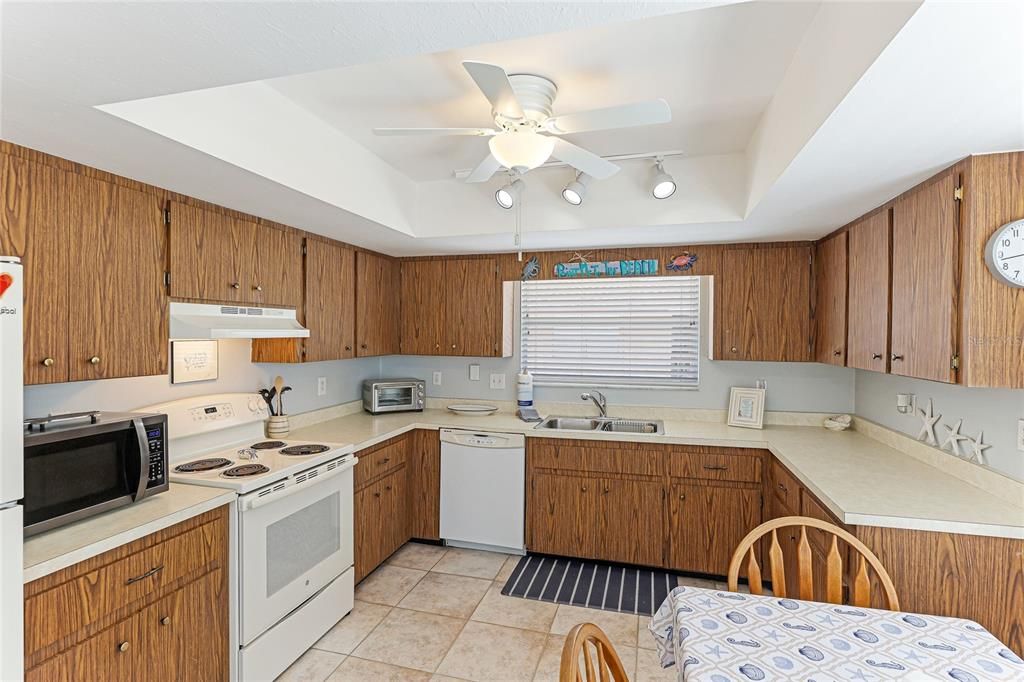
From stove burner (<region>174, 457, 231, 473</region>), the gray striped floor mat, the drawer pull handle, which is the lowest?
the gray striped floor mat

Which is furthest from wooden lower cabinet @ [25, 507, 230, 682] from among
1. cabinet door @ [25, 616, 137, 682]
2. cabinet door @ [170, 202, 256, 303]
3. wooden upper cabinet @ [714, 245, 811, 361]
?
wooden upper cabinet @ [714, 245, 811, 361]

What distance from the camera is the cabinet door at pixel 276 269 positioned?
2684 mm

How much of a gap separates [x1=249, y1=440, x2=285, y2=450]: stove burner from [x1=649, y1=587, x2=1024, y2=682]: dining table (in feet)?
6.92

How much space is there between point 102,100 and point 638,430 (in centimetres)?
331

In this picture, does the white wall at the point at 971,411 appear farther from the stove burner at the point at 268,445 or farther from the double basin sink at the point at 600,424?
the stove burner at the point at 268,445

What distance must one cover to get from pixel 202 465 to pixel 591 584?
2.24 m

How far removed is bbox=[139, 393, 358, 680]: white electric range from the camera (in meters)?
2.15

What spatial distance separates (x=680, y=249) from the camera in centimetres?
354

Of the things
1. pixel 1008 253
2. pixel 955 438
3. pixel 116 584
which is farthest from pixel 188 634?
pixel 955 438

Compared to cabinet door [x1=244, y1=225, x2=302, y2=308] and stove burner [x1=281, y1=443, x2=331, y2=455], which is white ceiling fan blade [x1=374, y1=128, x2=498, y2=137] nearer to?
cabinet door [x1=244, y1=225, x2=302, y2=308]

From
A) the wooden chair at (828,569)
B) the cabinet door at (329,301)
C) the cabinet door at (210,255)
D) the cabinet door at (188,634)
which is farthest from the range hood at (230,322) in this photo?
the wooden chair at (828,569)

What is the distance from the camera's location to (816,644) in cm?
135

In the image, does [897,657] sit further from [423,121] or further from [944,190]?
[423,121]

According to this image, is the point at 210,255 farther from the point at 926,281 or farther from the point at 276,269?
the point at 926,281
